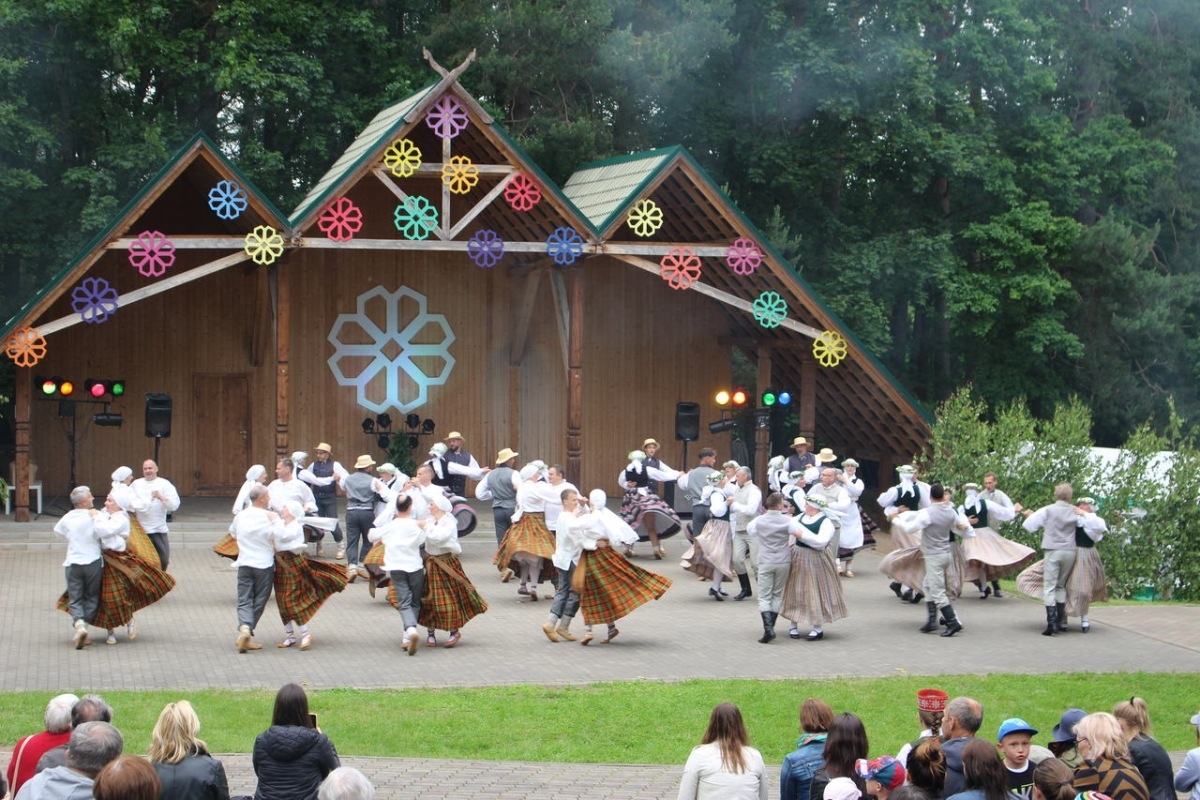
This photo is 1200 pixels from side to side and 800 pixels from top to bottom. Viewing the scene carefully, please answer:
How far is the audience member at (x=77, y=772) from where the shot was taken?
6715 millimetres

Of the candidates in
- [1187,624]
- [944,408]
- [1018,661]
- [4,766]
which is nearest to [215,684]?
[4,766]

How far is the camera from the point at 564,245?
75.3ft

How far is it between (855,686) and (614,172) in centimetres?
1285

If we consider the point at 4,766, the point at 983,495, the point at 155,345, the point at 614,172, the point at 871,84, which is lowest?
the point at 4,766

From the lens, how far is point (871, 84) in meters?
31.9

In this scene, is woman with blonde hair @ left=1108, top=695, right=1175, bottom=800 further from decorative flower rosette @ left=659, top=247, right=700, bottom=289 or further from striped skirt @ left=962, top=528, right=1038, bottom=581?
decorative flower rosette @ left=659, top=247, right=700, bottom=289

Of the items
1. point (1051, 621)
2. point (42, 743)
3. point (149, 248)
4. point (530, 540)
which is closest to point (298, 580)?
point (530, 540)

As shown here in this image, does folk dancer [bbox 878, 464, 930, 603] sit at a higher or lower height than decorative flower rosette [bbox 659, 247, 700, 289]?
lower

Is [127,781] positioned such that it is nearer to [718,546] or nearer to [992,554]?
[718,546]

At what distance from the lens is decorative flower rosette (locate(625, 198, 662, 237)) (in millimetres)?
22969

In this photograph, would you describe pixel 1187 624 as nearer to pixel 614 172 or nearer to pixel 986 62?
pixel 614 172

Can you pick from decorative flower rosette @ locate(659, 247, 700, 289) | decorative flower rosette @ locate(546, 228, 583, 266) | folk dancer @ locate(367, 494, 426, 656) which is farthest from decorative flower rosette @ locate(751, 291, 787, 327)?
folk dancer @ locate(367, 494, 426, 656)

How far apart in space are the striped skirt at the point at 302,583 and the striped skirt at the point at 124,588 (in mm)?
1185

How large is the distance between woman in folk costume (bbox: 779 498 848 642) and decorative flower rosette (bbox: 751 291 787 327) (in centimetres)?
897
